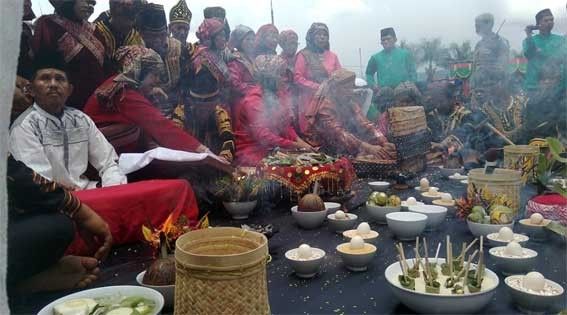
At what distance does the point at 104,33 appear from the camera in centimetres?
338

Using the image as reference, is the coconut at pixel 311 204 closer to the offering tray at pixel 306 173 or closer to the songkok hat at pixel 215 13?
the offering tray at pixel 306 173

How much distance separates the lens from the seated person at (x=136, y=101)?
10.9 feet

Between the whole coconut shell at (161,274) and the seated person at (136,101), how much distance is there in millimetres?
1506

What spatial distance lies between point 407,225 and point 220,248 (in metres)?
1.70

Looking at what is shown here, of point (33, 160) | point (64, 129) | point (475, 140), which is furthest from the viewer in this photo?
point (475, 140)

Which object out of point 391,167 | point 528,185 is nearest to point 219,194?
point 391,167

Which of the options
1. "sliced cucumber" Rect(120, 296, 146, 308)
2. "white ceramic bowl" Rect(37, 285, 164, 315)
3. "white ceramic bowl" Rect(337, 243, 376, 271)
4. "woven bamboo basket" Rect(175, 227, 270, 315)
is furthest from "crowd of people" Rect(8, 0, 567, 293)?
"woven bamboo basket" Rect(175, 227, 270, 315)

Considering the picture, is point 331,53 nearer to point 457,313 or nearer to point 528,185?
point 528,185

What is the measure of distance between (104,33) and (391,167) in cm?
351

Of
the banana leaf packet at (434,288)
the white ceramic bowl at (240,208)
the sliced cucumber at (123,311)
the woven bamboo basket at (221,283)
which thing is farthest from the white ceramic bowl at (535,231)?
the sliced cucumber at (123,311)

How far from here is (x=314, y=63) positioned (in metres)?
6.25

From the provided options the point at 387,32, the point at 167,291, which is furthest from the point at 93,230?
the point at 387,32

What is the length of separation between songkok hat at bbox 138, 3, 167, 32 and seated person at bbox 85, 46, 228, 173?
0.22 m

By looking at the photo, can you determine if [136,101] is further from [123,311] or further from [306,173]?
[123,311]
